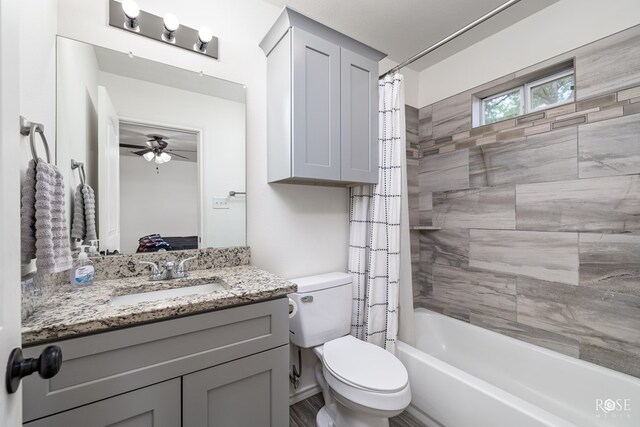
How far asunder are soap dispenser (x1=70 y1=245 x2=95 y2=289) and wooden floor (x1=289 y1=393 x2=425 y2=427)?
1355mm

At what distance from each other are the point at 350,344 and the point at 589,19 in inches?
93.7

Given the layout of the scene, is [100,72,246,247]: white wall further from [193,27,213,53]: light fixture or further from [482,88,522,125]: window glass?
[482,88,522,125]: window glass

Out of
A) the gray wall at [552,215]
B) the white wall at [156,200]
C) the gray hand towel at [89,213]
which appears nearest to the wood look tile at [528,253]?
the gray wall at [552,215]

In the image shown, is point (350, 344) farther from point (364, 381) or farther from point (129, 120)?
point (129, 120)

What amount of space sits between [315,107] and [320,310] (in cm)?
119

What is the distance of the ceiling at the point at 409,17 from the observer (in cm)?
170

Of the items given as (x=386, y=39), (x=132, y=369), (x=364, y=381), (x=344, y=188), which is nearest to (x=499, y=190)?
(x=344, y=188)

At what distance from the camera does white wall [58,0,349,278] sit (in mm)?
1282

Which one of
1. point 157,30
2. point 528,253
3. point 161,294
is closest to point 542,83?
point 528,253

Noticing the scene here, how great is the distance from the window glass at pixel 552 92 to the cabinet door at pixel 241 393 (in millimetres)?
2306

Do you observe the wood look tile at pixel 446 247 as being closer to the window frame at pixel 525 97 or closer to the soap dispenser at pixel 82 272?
the window frame at pixel 525 97

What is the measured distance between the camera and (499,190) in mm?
1975

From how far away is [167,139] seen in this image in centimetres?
140

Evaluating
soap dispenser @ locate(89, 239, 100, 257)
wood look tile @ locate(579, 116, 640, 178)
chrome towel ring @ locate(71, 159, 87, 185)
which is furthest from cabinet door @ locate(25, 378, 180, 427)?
wood look tile @ locate(579, 116, 640, 178)
